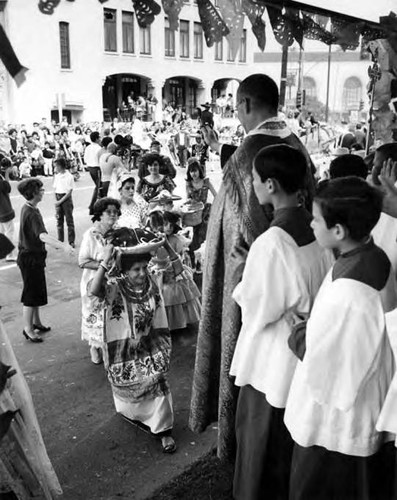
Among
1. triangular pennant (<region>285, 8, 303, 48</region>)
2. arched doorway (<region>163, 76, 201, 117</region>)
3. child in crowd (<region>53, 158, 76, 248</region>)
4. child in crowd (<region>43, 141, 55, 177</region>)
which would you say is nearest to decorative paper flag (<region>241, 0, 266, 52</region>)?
triangular pennant (<region>285, 8, 303, 48</region>)

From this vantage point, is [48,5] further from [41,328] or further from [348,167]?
[41,328]

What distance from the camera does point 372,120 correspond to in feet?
20.1

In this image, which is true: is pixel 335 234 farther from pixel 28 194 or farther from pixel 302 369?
pixel 28 194

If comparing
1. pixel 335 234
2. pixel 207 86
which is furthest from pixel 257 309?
pixel 207 86

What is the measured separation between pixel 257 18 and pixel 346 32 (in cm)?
147

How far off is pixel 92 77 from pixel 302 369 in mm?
21988

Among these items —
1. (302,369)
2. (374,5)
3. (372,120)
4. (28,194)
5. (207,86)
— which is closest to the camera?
(302,369)

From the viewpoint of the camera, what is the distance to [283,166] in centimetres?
243

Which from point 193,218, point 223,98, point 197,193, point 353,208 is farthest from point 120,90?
point 353,208

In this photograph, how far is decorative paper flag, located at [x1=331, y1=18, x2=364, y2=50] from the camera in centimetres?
469

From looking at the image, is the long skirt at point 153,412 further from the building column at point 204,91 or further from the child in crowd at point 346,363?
the building column at point 204,91

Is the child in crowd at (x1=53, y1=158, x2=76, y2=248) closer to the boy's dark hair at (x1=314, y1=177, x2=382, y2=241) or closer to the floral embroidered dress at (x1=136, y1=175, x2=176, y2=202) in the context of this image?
the floral embroidered dress at (x1=136, y1=175, x2=176, y2=202)

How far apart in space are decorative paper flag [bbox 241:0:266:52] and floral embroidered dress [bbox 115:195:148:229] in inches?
82.0

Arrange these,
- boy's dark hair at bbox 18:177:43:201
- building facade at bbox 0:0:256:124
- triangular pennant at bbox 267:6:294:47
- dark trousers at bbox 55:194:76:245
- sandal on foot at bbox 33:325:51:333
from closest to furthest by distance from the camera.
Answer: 1. triangular pennant at bbox 267:6:294:47
2. boy's dark hair at bbox 18:177:43:201
3. sandal on foot at bbox 33:325:51:333
4. dark trousers at bbox 55:194:76:245
5. building facade at bbox 0:0:256:124
